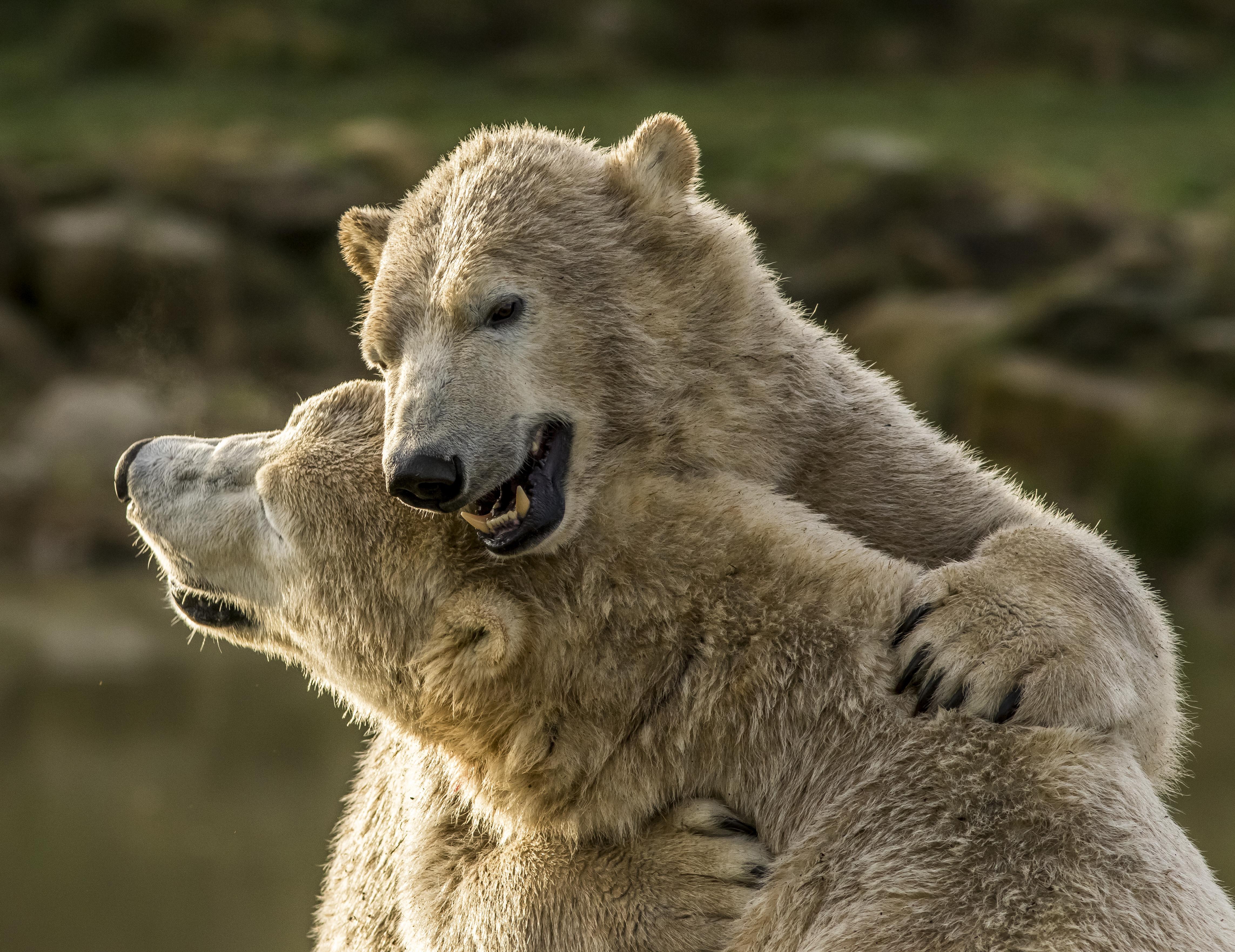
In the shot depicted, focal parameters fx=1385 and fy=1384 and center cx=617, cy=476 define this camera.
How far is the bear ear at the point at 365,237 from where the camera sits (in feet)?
10.4

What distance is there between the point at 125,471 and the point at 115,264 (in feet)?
42.9

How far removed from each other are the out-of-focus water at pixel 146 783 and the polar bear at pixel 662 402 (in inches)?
236

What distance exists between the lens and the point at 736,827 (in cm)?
226

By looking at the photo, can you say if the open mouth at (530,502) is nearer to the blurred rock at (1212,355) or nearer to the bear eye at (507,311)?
the bear eye at (507,311)

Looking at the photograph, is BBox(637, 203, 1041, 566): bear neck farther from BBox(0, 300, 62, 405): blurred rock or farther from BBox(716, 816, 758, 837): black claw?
BBox(0, 300, 62, 405): blurred rock

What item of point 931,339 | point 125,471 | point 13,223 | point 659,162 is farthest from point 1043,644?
point 13,223

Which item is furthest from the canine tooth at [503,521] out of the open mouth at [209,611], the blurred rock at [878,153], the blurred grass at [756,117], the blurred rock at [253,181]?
the blurred rock at [878,153]

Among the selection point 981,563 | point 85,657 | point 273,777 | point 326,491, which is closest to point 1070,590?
point 981,563

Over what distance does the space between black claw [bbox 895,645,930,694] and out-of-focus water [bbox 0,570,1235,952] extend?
595cm

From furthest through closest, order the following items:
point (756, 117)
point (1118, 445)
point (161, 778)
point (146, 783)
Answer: point (756, 117) < point (1118, 445) < point (161, 778) < point (146, 783)

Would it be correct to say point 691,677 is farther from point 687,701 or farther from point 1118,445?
point 1118,445

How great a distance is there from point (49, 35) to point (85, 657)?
12.8 m

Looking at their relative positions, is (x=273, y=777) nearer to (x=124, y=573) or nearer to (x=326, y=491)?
(x=124, y=573)

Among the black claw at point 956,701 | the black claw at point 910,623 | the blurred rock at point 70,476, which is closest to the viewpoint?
the black claw at point 956,701
